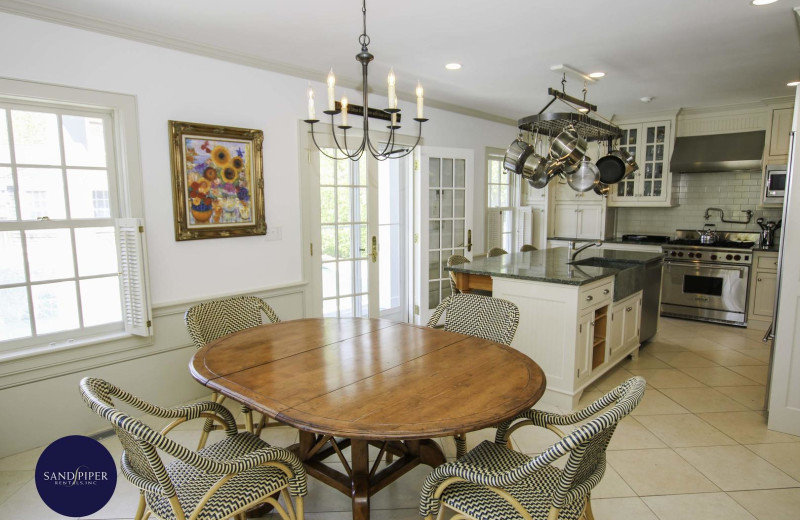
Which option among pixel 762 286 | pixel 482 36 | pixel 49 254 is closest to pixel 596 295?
pixel 482 36

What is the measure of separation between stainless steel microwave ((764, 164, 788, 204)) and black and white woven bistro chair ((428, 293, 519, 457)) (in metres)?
4.35

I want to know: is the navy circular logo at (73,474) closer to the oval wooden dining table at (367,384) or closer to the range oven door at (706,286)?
the oval wooden dining table at (367,384)

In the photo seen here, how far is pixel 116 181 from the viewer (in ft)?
9.61

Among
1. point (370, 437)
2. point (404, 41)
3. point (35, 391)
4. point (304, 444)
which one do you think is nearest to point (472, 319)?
point (304, 444)

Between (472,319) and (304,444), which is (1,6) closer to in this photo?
(304,444)

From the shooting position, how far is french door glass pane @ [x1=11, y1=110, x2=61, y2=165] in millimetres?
2564

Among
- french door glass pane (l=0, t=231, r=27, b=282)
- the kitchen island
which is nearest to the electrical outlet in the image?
the kitchen island

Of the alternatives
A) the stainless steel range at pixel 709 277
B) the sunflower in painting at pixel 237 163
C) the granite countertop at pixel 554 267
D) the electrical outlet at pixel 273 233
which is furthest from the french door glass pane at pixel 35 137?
the stainless steel range at pixel 709 277

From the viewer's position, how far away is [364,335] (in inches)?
94.7

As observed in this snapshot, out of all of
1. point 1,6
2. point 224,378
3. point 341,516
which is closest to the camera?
point 224,378

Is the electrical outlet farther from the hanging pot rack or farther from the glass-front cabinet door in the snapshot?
the glass-front cabinet door

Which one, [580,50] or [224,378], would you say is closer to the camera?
[224,378]

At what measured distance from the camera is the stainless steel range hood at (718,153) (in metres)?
5.20

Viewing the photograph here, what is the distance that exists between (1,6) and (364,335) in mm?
2512
